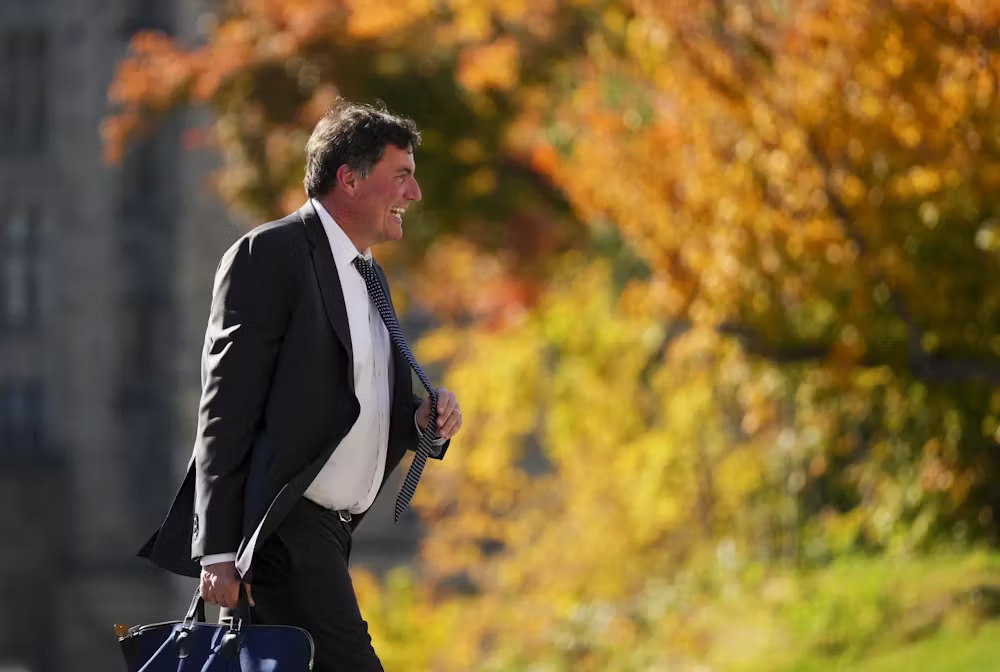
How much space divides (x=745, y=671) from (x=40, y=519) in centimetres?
3480

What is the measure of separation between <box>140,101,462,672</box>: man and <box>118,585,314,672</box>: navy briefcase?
4.2 inches

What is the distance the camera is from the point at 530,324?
1708cm

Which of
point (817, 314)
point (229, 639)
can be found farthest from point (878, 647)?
point (229, 639)

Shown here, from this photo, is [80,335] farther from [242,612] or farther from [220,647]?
[220,647]

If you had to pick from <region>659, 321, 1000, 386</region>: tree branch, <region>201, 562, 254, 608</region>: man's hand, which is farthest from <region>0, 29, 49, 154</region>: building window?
<region>201, 562, 254, 608</region>: man's hand

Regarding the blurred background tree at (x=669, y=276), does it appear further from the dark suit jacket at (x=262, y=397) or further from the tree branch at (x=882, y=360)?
the dark suit jacket at (x=262, y=397)

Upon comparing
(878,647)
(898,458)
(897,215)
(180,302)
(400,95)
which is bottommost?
(878,647)

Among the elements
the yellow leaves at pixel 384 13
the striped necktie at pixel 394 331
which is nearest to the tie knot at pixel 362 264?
the striped necktie at pixel 394 331

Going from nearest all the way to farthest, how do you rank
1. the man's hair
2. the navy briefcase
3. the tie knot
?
1. the navy briefcase
2. the man's hair
3. the tie knot

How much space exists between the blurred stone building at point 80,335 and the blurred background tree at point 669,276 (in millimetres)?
Result: 25067

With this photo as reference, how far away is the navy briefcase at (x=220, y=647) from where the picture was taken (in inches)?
194

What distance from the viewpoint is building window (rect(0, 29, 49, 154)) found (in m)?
47.1

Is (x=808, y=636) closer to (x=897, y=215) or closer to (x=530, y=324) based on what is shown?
(x=897, y=215)

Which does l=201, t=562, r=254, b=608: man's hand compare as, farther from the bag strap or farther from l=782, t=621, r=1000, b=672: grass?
l=782, t=621, r=1000, b=672: grass
